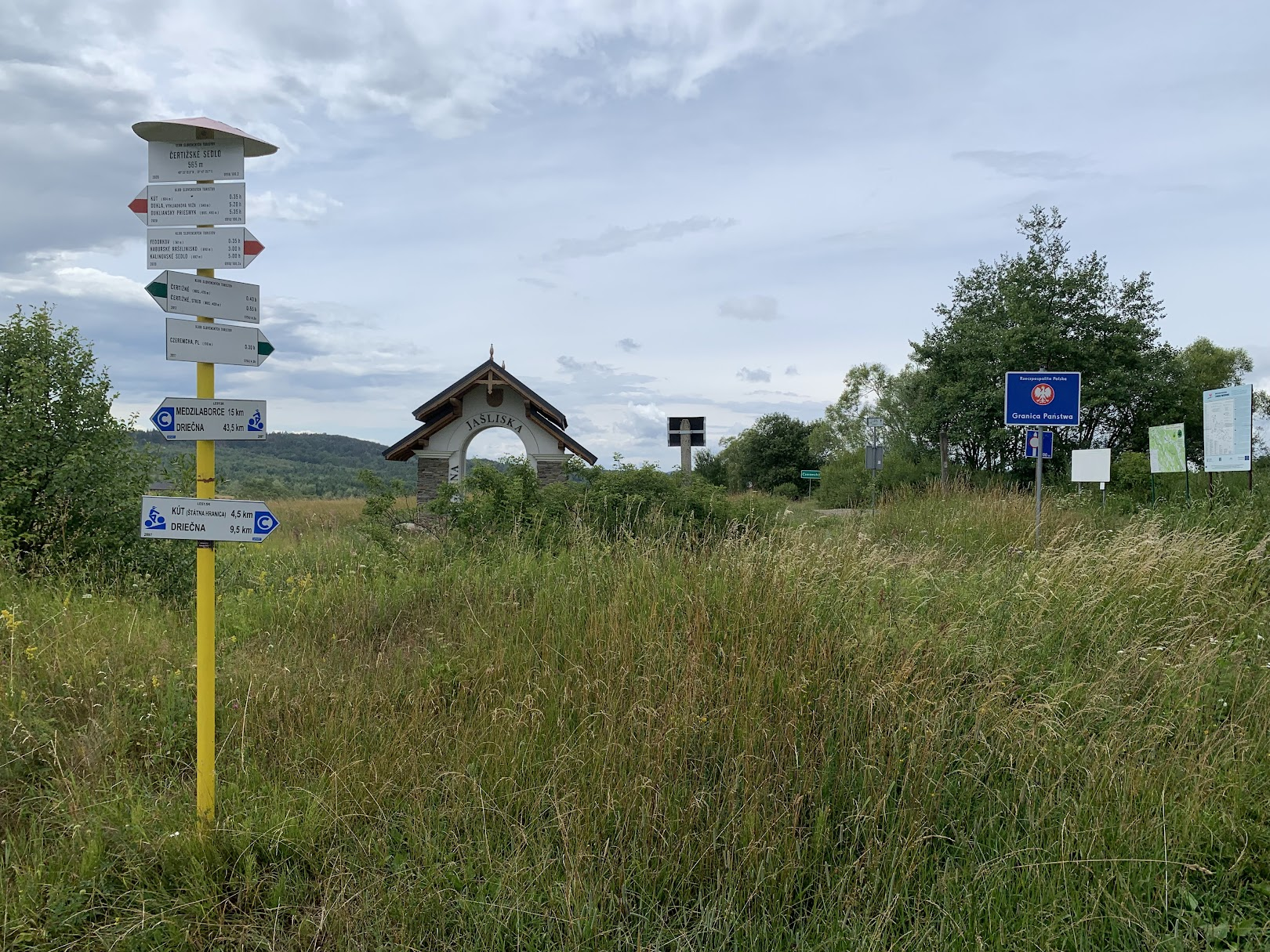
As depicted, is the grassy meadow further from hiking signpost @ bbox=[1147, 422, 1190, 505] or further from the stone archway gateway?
the stone archway gateway

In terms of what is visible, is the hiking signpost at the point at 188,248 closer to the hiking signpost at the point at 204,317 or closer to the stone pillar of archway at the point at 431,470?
the hiking signpost at the point at 204,317

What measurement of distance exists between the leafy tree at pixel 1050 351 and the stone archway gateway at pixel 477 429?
19.6 m

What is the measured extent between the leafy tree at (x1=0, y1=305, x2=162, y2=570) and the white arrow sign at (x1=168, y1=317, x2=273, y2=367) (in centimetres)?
531

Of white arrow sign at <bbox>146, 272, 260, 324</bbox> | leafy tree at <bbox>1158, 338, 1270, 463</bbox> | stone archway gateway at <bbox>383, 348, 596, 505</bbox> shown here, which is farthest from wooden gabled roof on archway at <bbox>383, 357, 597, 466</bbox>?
leafy tree at <bbox>1158, 338, 1270, 463</bbox>

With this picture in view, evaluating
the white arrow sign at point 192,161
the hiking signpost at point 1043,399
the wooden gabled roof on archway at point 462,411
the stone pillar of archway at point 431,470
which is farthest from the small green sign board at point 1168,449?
the white arrow sign at point 192,161

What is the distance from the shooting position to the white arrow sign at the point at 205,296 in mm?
3633

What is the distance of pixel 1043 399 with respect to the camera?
11.6 meters

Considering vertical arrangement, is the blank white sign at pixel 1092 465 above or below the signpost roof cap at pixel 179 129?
below

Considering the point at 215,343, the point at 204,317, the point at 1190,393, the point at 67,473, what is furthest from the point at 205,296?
the point at 1190,393

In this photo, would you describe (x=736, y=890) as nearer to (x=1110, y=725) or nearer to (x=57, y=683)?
(x=1110, y=725)

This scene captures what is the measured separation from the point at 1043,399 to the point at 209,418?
1112 centimetres

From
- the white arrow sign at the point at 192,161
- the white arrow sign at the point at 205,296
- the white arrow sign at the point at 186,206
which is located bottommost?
the white arrow sign at the point at 205,296

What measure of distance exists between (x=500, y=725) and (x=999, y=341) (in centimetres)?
2972

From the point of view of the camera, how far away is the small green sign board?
43.2ft
